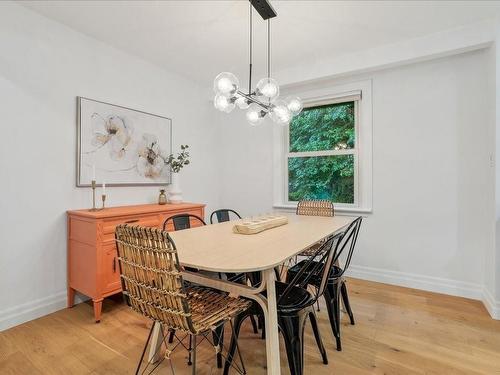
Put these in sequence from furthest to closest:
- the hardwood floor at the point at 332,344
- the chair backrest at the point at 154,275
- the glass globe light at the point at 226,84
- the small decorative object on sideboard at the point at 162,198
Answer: the small decorative object on sideboard at the point at 162,198
the glass globe light at the point at 226,84
the hardwood floor at the point at 332,344
the chair backrest at the point at 154,275

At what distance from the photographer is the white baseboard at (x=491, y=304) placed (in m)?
2.31

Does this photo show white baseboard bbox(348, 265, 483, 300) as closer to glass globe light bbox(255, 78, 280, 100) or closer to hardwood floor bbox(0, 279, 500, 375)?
hardwood floor bbox(0, 279, 500, 375)

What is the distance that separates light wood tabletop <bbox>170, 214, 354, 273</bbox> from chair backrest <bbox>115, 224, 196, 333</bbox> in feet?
0.41

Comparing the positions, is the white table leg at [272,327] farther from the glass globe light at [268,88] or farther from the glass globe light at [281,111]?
the glass globe light at [281,111]

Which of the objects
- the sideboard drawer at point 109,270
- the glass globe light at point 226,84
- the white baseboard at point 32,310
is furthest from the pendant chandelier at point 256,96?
A: the white baseboard at point 32,310

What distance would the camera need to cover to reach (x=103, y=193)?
8.61 feet

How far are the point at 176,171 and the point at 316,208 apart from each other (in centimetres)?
170

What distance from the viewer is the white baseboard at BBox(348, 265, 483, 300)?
272cm

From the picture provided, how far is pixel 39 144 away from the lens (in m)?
2.36

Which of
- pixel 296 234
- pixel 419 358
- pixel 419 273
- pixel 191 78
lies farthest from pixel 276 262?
pixel 191 78

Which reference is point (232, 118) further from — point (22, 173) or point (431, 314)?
point (431, 314)

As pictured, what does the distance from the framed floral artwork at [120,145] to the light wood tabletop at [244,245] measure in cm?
136

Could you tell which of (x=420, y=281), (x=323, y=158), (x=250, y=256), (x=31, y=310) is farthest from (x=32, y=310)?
(x=420, y=281)

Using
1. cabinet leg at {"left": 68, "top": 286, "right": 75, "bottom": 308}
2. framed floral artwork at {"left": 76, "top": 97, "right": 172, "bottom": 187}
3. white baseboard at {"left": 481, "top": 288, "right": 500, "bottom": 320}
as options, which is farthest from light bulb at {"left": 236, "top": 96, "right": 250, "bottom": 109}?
white baseboard at {"left": 481, "top": 288, "right": 500, "bottom": 320}
